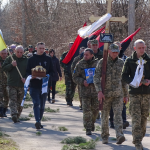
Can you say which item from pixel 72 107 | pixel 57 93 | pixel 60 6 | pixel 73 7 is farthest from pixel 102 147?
pixel 60 6

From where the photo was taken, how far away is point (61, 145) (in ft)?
26.5

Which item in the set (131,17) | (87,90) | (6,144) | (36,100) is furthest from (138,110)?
(131,17)

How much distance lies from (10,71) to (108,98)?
13.1ft

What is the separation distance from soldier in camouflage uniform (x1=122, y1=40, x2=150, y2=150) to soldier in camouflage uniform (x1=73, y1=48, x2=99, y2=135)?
192 centimetres

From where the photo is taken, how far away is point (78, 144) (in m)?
8.05

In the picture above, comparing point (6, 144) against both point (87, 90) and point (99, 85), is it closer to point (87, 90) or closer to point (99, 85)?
point (99, 85)

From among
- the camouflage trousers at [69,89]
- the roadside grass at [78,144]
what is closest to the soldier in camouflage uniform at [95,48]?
the roadside grass at [78,144]

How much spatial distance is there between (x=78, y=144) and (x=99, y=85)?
124 centimetres

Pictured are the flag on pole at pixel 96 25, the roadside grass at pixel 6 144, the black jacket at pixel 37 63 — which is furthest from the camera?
the black jacket at pixel 37 63

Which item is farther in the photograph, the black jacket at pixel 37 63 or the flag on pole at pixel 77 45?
the flag on pole at pixel 77 45

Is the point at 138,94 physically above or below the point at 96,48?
below

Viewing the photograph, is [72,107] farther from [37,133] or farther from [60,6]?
[60,6]

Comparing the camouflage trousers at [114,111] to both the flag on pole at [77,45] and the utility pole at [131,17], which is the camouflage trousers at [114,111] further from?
the utility pole at [131,17]

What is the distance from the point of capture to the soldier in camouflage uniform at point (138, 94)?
288 inches
